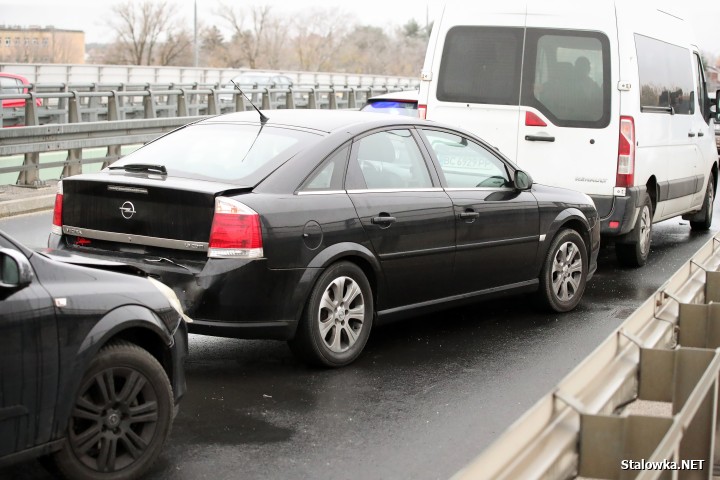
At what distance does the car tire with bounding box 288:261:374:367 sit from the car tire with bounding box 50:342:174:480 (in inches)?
72.6

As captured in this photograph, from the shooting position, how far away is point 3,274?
13.7 ft

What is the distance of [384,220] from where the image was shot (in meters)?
7.18

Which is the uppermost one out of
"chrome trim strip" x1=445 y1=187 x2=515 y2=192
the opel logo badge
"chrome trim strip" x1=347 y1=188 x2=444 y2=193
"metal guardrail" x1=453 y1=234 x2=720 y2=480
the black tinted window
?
the black tinted window

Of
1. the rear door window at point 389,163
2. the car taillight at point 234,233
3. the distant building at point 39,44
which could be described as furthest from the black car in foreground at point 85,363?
the distant building at point 39,44

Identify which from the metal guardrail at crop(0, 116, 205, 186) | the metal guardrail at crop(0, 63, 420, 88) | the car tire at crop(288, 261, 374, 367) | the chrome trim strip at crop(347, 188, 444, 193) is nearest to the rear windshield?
the chrome trim strip at crop(347, 188, 444, 193)

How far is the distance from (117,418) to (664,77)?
887 centimetres

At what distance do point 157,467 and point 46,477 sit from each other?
0.49 m

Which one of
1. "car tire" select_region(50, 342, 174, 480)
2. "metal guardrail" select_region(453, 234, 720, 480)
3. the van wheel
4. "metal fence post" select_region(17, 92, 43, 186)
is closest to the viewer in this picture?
"metal guardrail" select_region(453, 234, 720, 480)

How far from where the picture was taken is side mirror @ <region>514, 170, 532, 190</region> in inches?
333

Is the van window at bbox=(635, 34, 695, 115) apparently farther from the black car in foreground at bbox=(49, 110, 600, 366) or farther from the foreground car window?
the black car in foreground at bbox=(49, 110, 600, 366)

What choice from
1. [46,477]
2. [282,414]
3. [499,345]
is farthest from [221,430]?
[499,345]

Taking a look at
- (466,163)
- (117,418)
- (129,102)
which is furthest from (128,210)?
(129,102)

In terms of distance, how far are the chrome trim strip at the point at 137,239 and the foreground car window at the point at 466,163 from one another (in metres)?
2.21

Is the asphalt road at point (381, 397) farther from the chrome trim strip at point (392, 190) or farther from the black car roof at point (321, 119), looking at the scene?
the black car roof at point (321, 119)
